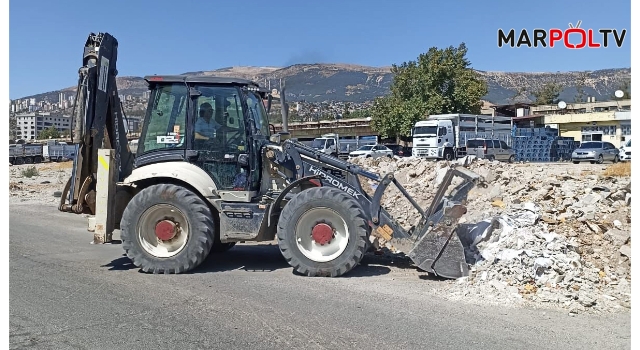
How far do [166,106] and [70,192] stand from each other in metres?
1.94

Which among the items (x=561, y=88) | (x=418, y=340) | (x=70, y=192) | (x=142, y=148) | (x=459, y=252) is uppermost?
(x=561, y=88)

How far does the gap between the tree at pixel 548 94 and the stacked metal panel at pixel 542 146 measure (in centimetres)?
3936

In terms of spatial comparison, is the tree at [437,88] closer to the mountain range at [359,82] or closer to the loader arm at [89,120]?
the mountain range at [359,82]

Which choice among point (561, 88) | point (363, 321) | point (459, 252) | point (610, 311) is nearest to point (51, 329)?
point (363, 321)

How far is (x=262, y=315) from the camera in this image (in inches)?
229

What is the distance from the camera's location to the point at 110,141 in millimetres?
8562

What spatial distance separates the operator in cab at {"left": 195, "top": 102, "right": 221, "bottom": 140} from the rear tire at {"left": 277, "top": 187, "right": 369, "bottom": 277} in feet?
5.31

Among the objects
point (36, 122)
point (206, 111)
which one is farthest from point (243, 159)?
point (36, 122)

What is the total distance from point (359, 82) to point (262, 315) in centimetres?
18438

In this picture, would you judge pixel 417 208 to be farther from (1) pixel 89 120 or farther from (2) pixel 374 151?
(2) pixel 374 151

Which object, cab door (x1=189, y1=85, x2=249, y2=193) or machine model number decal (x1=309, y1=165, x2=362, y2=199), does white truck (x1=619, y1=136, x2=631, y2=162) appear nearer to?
machine model number decal (x1=309, y1=165, x2=362, y2=199)

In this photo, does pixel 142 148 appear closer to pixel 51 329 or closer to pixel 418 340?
pixel 51 329

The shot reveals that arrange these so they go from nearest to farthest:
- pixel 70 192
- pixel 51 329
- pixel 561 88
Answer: pixel 51 329 → pixel 70 192 → pixel 561 88
